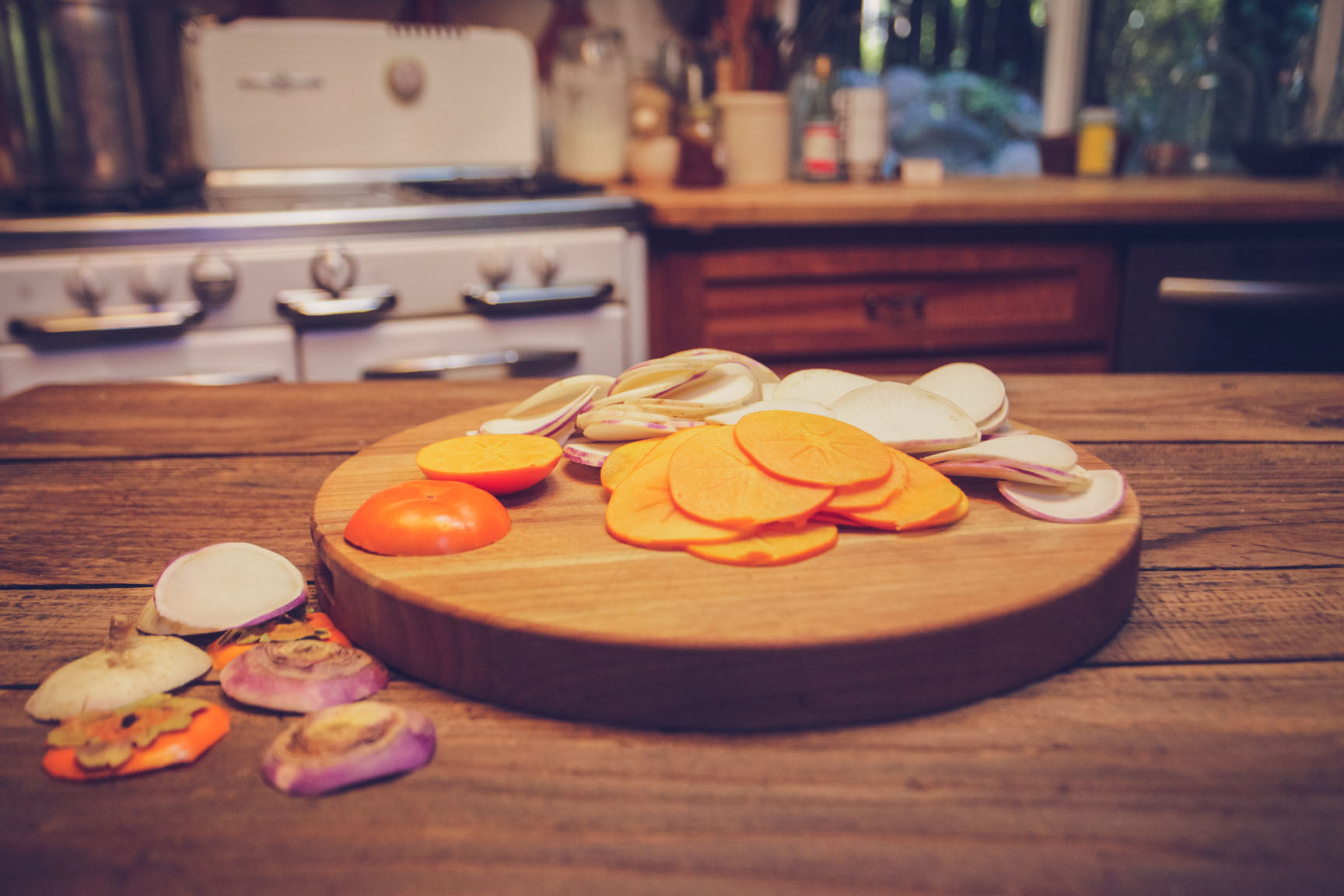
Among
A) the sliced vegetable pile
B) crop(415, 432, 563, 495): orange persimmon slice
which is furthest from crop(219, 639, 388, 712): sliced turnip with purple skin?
crop(415, 432, 563, 495): orange persimmon slice

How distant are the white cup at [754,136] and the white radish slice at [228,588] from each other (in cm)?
184

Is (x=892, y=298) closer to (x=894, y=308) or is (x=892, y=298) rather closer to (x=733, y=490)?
(x=894, y=308)

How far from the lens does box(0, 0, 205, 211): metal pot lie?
5.62ft

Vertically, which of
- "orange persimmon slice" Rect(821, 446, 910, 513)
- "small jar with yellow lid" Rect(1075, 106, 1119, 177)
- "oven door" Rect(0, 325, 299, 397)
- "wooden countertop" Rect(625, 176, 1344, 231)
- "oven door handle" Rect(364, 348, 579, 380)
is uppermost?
"small jar with yellow lid" Rect(1075, 106, 1119, 177)

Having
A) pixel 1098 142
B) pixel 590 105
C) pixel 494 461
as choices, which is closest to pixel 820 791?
pixel 494 461

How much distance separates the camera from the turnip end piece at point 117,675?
16.8 inches

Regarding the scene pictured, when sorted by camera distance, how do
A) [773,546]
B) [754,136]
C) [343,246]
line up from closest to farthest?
[773,546] → [343,246] → [754,136]

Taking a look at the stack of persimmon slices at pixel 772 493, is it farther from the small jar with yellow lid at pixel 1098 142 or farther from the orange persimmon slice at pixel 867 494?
the small jar with yellow lid at pixel 1098 142

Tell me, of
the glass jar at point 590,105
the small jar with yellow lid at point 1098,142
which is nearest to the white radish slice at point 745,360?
the glass jar at point 590,105

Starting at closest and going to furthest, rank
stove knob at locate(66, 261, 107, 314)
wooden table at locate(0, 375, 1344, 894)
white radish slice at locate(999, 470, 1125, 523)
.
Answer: wooden table at locate(0, 375, 1344, 894), white radish slice at locate(999, 470, 1125, 523), stove knob at locate(66, 261, 107, 314)

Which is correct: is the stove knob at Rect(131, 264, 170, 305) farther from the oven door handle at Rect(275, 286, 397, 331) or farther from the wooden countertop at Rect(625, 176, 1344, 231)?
the wooden countertop at Rect(625, 176, 1344, 231)

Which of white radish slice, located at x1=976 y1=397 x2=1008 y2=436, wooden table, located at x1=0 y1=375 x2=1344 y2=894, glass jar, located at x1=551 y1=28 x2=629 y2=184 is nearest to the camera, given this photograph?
wooden table, located at x1=0 y1=375 x2=1344 y2=894

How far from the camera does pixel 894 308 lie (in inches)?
72.3

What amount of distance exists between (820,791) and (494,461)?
0.98 feet
